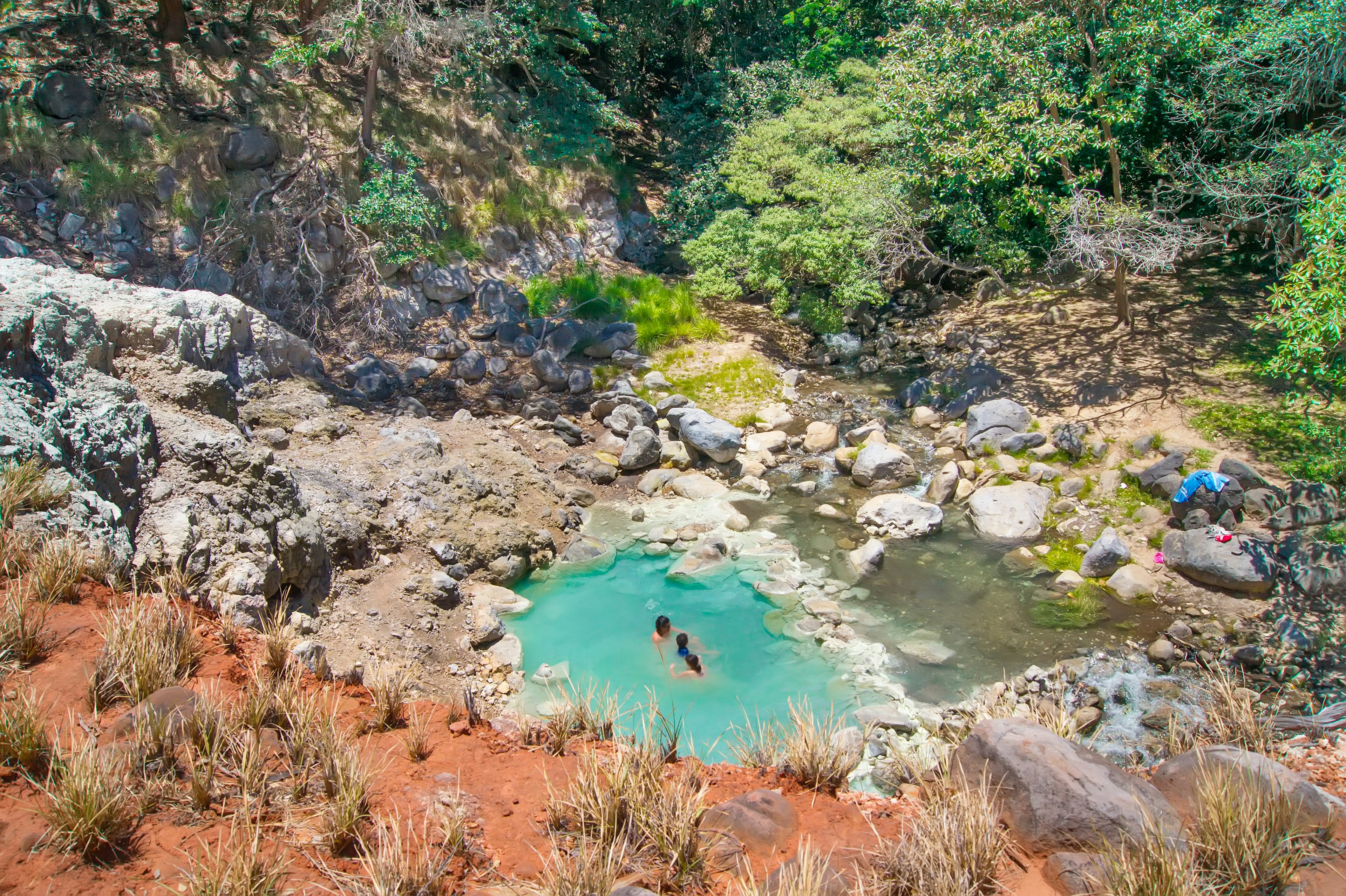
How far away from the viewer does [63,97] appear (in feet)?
44.8

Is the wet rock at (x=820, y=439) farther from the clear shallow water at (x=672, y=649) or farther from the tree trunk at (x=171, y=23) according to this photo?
the tree trunk at (x=171, y=23)

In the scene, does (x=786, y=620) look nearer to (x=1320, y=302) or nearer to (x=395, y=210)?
(x=1320, y=302)

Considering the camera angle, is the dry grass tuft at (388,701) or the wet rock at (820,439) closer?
the dry grass tuft at (388,701)

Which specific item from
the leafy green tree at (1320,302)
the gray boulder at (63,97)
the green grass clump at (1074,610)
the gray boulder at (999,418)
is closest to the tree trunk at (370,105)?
the gray boulder at (63,97)

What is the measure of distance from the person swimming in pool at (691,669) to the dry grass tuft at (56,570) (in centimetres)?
531

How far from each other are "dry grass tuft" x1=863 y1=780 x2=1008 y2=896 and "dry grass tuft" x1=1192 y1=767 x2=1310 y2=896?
986 millimetres

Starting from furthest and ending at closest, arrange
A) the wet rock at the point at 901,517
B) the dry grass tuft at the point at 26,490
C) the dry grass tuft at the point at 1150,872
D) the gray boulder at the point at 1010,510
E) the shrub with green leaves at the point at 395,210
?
1. the shrub with green leaves at the point at 395,210
2. the wet rock at the point at 901,517
3. the gray boulder at the point at 1010,510
4. the dry grass tuft at the point at 26,490
5. the dry grass tuft at the point at 1150,872

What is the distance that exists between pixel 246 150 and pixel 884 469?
481 inches

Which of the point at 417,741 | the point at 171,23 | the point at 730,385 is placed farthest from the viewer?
the point at 171,23

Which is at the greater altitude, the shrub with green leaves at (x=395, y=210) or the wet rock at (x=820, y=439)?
the shrub with green leaves at (x=395, y=210)

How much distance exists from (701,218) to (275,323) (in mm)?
8659

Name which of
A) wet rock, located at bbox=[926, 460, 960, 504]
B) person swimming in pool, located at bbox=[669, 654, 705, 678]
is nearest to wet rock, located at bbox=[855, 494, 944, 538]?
wet rock, located at bbox=[926, 460, 960, 504]

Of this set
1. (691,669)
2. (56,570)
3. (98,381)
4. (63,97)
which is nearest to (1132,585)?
(691,669)

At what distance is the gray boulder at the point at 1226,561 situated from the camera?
349 inches
